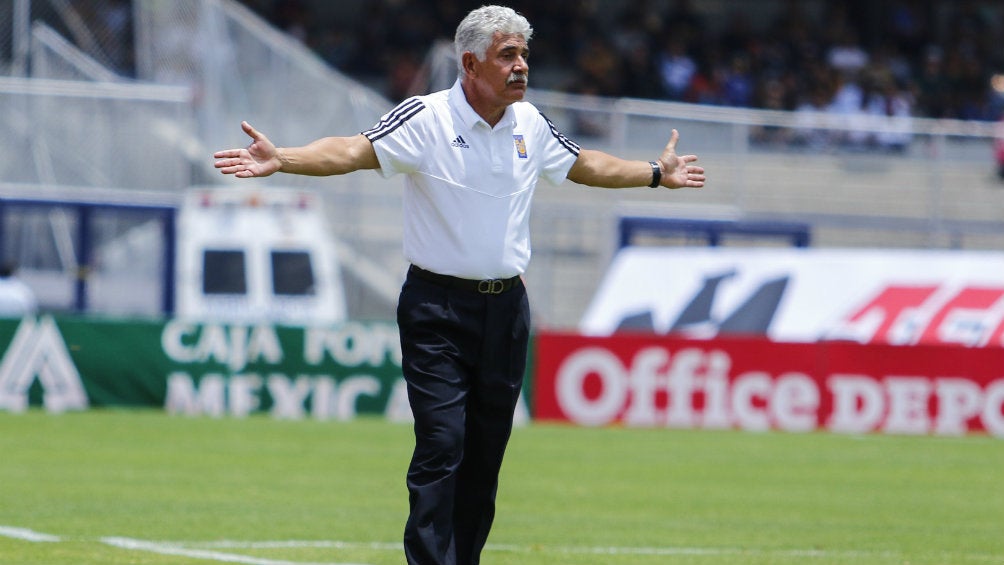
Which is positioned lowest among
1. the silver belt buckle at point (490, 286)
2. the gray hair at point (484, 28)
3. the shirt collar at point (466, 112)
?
the silver belt buckle at point (490, 286)

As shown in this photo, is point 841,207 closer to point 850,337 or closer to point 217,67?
point 850,337

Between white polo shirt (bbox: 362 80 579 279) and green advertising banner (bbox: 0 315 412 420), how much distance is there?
37.4 ft

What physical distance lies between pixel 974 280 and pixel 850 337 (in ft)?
5.46

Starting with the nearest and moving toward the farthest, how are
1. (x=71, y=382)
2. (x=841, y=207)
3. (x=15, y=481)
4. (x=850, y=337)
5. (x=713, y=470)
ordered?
(x=15, y=481)
(x=713, y=470)
(x=71, y=382)
(x=850, y=337)
(x=841, y=207)

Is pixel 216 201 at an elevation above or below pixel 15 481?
above

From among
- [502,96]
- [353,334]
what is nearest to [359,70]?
[353,334]

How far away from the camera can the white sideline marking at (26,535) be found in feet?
30.3

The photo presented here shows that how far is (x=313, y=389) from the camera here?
18781 mm

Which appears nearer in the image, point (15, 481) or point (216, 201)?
point (15, 481)

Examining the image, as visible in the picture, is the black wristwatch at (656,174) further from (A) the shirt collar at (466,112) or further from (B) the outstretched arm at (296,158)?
(B) the outstretched arm at (296,158)

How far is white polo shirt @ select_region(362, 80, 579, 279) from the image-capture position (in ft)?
23.3

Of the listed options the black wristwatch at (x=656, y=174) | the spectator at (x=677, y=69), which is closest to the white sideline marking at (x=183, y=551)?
the black wristwatch at (x=656, y=174)

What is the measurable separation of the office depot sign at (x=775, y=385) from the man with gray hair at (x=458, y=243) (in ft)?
36.5

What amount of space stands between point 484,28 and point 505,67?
18cm
